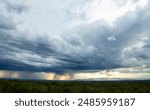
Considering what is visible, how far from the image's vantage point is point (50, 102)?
2220 centimetres

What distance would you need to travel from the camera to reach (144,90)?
137ft

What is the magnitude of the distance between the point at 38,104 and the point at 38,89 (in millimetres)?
15582

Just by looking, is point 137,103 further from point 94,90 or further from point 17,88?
point 17,88

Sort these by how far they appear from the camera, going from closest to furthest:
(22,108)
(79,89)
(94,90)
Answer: (22,108)
(94,90)
(79,89)

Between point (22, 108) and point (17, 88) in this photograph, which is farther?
point (17, 88)

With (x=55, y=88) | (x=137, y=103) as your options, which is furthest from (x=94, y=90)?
(x=137, y=103)

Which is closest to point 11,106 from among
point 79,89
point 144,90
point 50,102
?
point 50,102

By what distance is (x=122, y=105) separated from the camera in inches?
894

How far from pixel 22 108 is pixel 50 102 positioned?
6.03 ft

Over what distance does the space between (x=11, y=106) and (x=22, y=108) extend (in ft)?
4.22

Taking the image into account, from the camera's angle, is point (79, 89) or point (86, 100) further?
point (79, 89)

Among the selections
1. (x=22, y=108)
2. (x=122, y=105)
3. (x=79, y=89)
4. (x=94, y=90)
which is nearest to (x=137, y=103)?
(x=122, y=105)

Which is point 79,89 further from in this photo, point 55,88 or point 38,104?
point 38,104

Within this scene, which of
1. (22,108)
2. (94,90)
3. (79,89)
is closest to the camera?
(22,108)
